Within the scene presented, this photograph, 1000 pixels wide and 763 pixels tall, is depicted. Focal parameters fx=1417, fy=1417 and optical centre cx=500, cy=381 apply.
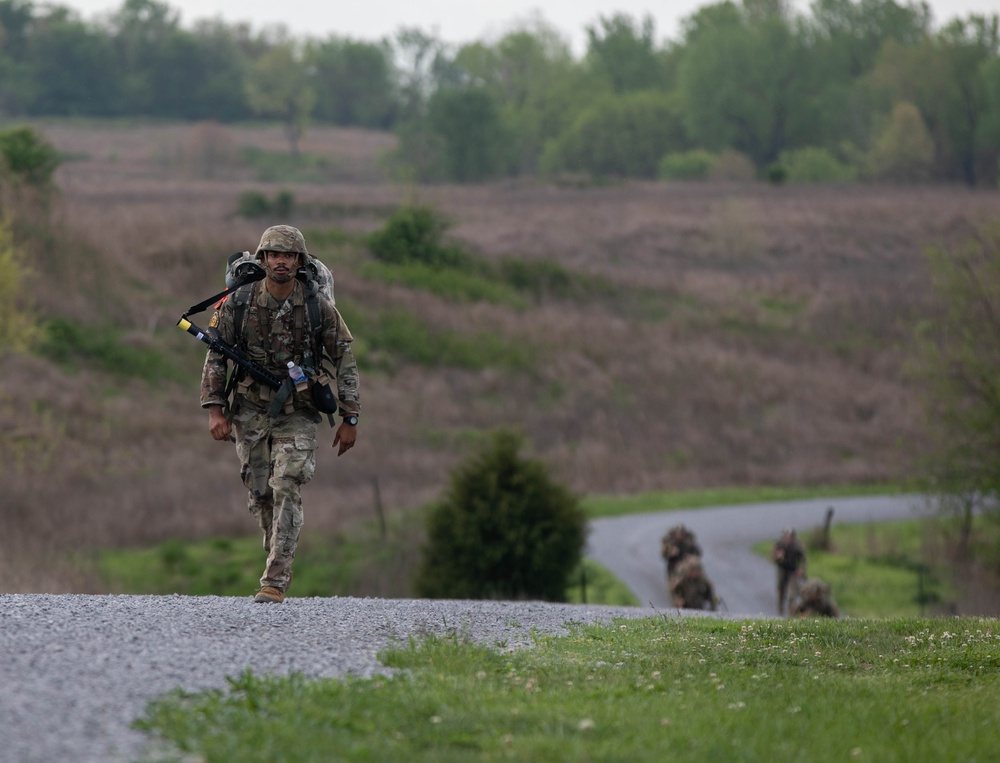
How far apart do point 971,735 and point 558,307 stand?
55.7 m

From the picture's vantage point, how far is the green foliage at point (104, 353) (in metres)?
44.6

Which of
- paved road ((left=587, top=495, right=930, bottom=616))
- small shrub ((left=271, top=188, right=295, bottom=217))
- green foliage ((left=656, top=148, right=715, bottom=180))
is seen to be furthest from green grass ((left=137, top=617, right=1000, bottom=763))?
green foliage ((left=656, top=148, right=715, bottom=180))

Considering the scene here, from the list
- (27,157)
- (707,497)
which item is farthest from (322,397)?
(27,157)

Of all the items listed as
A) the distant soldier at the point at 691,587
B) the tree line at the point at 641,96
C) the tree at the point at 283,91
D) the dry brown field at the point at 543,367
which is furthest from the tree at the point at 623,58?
the distant soldier at the point at 691,587

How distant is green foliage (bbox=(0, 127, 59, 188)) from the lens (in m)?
51.0

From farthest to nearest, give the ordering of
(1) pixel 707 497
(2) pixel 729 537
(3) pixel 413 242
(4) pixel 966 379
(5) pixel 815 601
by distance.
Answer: (3) pixel 413 242 < (1) pixel 707 497 < (4) pixel 966 379 < (2) pixel 729 537 < (5) pixel 815 601

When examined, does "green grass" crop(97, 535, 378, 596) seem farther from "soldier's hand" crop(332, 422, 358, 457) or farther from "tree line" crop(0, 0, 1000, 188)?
"tree line" crop(0, 0, 1000, 188)

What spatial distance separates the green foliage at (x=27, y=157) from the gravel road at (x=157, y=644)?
143 ft

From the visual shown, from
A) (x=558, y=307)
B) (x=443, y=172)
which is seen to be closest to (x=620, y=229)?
(x=558, y=307)

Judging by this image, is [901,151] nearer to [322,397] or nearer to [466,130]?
[466,130]

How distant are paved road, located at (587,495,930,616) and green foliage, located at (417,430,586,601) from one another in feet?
6.83

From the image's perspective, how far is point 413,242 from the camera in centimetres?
6269

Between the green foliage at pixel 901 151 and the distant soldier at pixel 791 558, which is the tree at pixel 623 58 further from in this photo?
the distant soldier at pixel 791 558

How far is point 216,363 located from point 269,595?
1.70 meters
